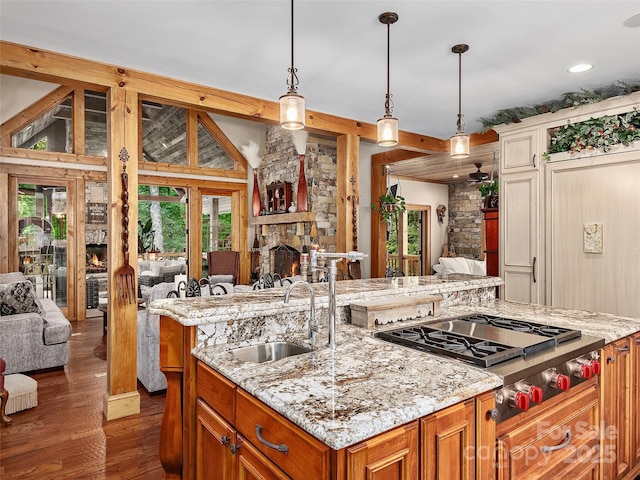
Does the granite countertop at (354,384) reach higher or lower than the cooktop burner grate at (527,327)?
lower

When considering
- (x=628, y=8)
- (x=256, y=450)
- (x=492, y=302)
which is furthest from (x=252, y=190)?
(x=256, y=450)

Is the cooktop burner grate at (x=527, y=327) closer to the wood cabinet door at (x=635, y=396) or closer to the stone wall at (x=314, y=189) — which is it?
the wood cabinet door at (x=635, y=396)

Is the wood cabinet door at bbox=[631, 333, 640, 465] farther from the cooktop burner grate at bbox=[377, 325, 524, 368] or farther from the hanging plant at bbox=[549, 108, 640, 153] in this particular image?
the hanging plant at bbox=[549, 108, 640, 153]

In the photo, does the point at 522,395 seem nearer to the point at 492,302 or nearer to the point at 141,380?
the point at 492,302

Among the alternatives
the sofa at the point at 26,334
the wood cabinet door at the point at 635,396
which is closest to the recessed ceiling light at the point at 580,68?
the wood cabinet door at the point at 635,396

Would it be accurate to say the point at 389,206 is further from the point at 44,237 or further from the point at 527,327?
the point at 44,237

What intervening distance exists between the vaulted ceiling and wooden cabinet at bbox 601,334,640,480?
196cm

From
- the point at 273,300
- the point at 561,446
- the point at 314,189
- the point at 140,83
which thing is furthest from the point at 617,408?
the point at 314,189

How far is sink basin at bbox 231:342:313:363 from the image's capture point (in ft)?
5.92

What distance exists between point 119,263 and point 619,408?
3.29m

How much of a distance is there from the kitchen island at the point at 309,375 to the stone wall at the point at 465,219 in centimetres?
728

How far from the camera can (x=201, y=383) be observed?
1725 mm

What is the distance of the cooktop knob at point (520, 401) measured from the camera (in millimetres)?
1427

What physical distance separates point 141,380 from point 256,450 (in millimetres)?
2891
